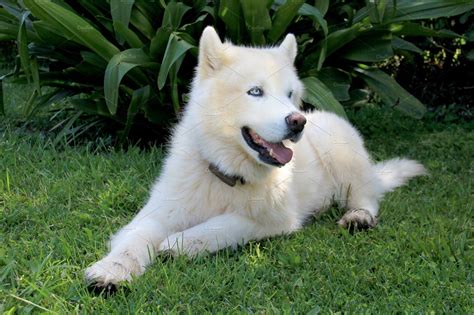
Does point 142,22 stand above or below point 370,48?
above

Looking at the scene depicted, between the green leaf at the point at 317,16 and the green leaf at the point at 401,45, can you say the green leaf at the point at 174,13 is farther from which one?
the green leaf at the point at 401,45

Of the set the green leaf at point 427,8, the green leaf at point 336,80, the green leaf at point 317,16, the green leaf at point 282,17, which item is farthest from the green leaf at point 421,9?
the green leaf at point 282,17

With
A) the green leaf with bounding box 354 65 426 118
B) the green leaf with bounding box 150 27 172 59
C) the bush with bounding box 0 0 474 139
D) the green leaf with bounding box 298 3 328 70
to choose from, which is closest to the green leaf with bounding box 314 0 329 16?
the bush with bounding box 0 0 474 139

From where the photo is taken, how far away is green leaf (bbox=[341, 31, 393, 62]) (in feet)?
16.1

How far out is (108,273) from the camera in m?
2.51

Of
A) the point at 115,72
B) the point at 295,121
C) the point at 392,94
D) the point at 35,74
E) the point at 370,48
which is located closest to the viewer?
the point at 295,121

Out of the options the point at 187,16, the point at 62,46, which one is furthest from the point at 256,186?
the point at 62,46

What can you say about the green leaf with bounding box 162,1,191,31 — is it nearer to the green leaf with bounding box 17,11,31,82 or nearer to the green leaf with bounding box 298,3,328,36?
the green leaf with bounding box 298,3,328,36

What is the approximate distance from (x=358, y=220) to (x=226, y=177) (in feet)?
2.54

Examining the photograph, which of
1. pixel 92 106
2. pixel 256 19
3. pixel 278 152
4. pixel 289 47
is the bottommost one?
pixel 92 106

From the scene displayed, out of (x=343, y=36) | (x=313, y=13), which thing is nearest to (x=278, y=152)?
(x=313, y=13)

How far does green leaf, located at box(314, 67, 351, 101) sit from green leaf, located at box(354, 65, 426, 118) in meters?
0.23

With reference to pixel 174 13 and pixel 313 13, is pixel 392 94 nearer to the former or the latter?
pixel 313 13

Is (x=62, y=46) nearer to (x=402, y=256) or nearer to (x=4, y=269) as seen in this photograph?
(x=4, y=269)
